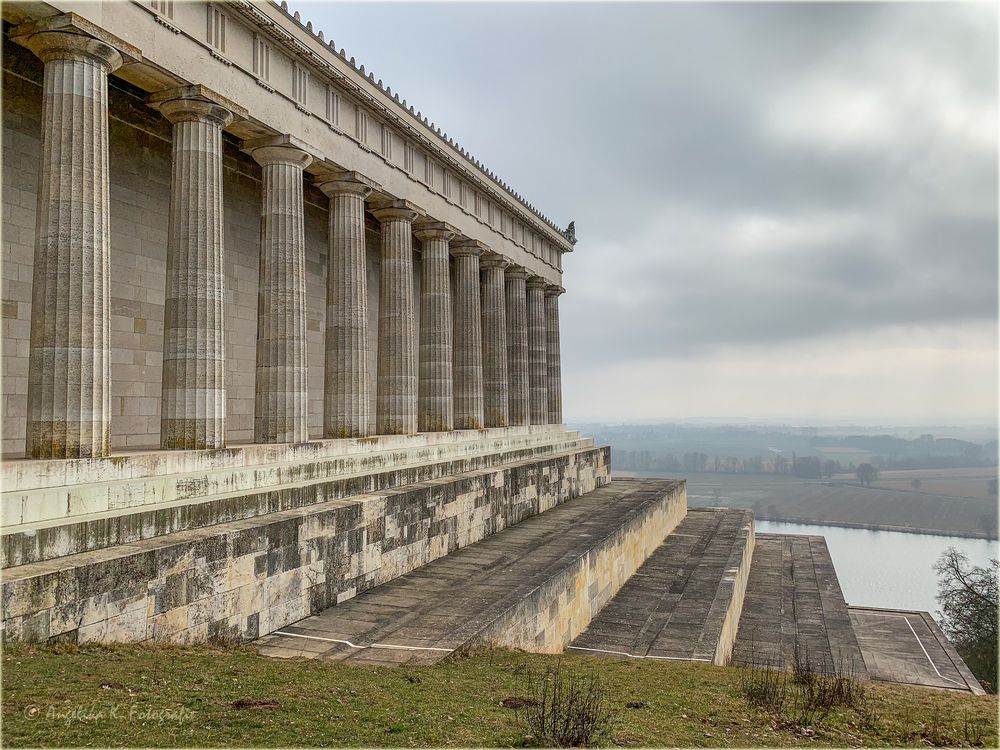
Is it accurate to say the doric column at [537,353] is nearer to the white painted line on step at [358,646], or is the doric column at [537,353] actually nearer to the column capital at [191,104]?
the column capital at [191,104]

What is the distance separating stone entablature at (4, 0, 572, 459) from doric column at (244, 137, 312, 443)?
0.17 feet

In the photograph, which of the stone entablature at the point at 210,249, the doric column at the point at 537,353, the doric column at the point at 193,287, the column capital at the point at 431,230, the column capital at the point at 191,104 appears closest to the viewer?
the stone entablature at the point at 210,249

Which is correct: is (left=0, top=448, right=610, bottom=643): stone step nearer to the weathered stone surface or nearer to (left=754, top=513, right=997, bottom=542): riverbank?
the weathered stone surface

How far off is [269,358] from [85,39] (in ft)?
28.8

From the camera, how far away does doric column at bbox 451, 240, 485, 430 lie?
33.2m

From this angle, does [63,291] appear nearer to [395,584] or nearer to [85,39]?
[85,39]

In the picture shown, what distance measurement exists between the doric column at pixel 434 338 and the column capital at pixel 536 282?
41.0ft

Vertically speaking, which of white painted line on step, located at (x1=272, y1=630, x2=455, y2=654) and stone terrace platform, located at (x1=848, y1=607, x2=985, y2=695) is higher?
white painted line on step, located at (x1=272, y1=630, x2=455, y2=654)

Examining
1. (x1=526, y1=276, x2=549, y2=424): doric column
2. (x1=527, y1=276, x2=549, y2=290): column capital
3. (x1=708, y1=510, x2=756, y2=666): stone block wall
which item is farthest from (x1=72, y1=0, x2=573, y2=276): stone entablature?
(x1=708, y1=510, x2=756, y2=666): stone block wall

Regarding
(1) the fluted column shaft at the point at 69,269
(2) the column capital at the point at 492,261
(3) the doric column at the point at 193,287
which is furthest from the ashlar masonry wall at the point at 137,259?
(2) the column capital at the point at 492,261

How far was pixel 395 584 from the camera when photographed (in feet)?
60.3

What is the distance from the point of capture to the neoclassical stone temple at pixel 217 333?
41.3 ft

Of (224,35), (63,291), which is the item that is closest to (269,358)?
(63,291)

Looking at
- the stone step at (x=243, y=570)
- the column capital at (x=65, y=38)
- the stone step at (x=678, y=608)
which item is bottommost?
the stone step at (x=678, y=608)
